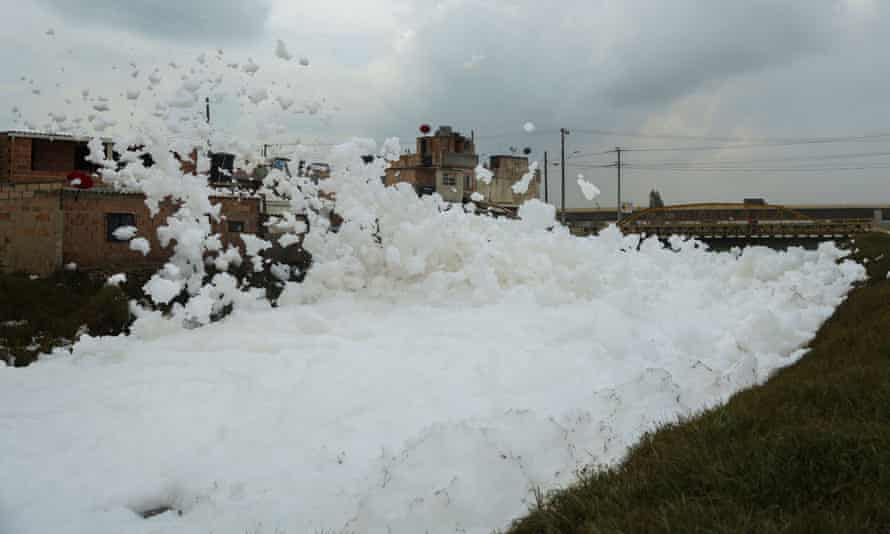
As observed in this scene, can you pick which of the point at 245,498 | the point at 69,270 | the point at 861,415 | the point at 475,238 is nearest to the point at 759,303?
the point at 475,238

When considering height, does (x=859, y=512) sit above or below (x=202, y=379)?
above

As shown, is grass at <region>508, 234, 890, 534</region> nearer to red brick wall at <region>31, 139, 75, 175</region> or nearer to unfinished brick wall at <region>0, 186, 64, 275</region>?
unfinished brick wall at <region>0, 186, 64, 275</region>

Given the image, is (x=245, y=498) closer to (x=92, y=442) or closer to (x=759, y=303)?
(x=92, y=442)

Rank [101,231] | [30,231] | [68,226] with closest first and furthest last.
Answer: [68,226] → [30,231] → [101,231]

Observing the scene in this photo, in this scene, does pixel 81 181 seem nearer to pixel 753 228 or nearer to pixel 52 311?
pixel 52 311

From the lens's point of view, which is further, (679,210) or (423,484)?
(679,210)

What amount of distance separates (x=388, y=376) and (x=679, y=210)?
219 ft

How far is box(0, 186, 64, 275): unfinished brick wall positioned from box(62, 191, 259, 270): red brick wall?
12.6 inches

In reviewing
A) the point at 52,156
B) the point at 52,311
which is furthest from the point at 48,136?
the point at 52,311

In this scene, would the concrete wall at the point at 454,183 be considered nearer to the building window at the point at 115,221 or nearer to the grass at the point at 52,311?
the building window at the point at 115,221

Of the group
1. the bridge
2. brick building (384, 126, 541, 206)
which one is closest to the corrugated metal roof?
brick building (384, 126, 541, 206)

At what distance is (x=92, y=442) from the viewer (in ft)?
28.1

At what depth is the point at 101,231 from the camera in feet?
81.4

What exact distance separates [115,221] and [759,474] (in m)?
24.9
